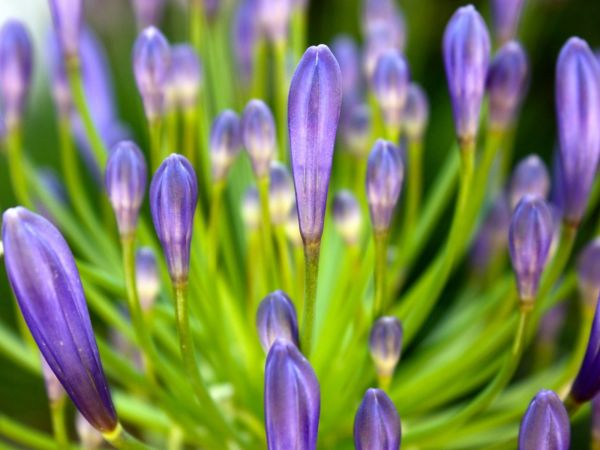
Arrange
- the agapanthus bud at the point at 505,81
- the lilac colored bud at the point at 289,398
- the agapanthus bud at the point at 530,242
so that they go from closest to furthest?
1. the lilac colored bud at the point at 289,398
2. the agapanthus bud at the point at 530,242
3. the agapanthus bud at the point at 505,81

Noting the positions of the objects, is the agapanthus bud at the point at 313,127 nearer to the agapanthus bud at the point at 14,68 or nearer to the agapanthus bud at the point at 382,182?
the agapanthus bud at the point at 382,182

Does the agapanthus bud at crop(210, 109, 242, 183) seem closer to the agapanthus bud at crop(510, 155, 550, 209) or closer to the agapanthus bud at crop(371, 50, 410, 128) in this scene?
the agapanthus bud at crop(371, 50, 410, 128)

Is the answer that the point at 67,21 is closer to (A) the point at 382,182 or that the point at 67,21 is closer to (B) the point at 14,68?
(B) the point at 14,68

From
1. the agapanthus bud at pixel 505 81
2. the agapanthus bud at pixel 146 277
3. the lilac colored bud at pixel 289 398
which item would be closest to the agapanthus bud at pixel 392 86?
the agapanthus bud at pixel 505 81

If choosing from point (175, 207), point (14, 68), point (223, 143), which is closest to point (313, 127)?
point (175, 207)

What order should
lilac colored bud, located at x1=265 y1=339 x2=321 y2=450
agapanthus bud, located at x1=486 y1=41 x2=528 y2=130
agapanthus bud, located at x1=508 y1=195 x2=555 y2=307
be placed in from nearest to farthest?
lilac colored bud, located at x1=265 y1=339 x2=321 y2=450 < agapanthus bud, located at x1=508 y1=195 x2=555 y2=307 < agapanthus bud, located at x1=486 y1=41 x2=528 y2=130

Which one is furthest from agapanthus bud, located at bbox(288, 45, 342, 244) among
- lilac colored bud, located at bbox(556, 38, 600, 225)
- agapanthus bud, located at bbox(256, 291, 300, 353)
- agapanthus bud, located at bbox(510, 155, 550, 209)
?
agapanthus bud, located at bbox(510, 155, 550, 209)
